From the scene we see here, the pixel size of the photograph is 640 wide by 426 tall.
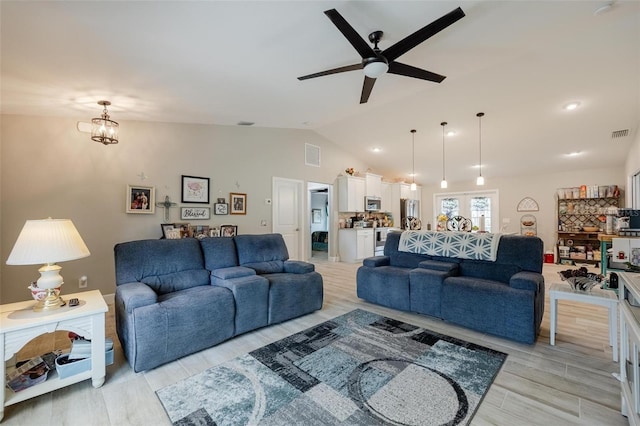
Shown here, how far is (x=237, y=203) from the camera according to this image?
5000 mm

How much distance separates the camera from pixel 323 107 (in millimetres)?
4348

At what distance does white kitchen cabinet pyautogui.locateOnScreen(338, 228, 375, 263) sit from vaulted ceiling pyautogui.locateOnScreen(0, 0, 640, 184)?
113 inches

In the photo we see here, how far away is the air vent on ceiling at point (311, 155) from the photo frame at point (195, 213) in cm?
258

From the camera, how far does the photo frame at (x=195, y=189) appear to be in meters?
4.34

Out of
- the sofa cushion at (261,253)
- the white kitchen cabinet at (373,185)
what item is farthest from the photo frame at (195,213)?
the white kitchen cabinet at (373,185)

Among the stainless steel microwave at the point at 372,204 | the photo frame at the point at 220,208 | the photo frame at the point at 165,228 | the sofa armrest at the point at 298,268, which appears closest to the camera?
the sofa armrest at the point at 298,268

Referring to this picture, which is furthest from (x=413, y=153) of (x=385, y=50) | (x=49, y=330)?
(x=49, y=330)

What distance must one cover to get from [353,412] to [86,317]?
195 cm

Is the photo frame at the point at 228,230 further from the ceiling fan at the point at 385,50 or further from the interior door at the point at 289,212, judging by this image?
the ceiling fan at the point at 385,50

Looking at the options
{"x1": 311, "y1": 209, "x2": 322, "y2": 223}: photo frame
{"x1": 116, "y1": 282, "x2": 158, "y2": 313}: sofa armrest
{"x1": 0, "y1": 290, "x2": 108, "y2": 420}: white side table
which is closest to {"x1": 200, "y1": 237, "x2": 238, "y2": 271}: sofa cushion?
{"x1": 116, "y1": 282, "x2": 158, "y2": 313}: sofa armrest

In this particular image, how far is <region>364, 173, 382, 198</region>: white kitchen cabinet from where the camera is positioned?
7.46 metres

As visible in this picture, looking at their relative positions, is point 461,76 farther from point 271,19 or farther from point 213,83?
point 213,83

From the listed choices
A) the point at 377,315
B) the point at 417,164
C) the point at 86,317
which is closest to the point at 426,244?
the point at 377,315

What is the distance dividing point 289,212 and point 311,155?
4.93 ft
